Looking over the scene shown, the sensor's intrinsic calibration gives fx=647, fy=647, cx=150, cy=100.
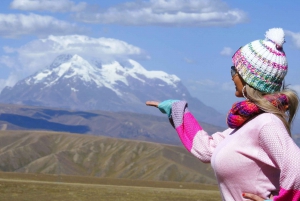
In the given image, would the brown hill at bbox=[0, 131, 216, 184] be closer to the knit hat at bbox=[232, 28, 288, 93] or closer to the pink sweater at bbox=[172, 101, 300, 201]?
the knit hat at bbox=[232, 28, 288, 93]

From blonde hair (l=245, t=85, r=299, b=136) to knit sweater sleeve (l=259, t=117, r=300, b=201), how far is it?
8cm

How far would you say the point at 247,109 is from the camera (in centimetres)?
509

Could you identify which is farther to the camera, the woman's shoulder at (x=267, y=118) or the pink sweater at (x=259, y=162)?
the woman's shoulder at (x=267, y=118)

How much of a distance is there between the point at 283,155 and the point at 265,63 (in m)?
0.87

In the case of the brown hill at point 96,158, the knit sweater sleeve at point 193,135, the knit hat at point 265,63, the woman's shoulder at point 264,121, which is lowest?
the brown hill at point 96,158

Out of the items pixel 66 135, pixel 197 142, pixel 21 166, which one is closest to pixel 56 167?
pixel 21 166

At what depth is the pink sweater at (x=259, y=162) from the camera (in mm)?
4699

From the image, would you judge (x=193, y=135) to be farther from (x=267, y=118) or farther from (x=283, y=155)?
(x=283, y=155)

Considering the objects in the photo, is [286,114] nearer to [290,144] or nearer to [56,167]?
[290,144]

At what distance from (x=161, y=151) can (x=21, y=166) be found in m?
37.7

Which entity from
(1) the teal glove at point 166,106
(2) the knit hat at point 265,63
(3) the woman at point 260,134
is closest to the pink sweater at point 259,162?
(3) the woman at point 260,134

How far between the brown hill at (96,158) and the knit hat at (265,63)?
149 metres

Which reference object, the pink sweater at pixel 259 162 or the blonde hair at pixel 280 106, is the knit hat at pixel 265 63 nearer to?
the blonde hair at pixel 280 106

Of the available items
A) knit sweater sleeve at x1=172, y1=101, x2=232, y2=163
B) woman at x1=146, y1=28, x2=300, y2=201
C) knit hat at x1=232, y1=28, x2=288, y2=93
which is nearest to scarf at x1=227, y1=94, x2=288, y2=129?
woman at x1=146, y1=28, x2=300, y2=201
